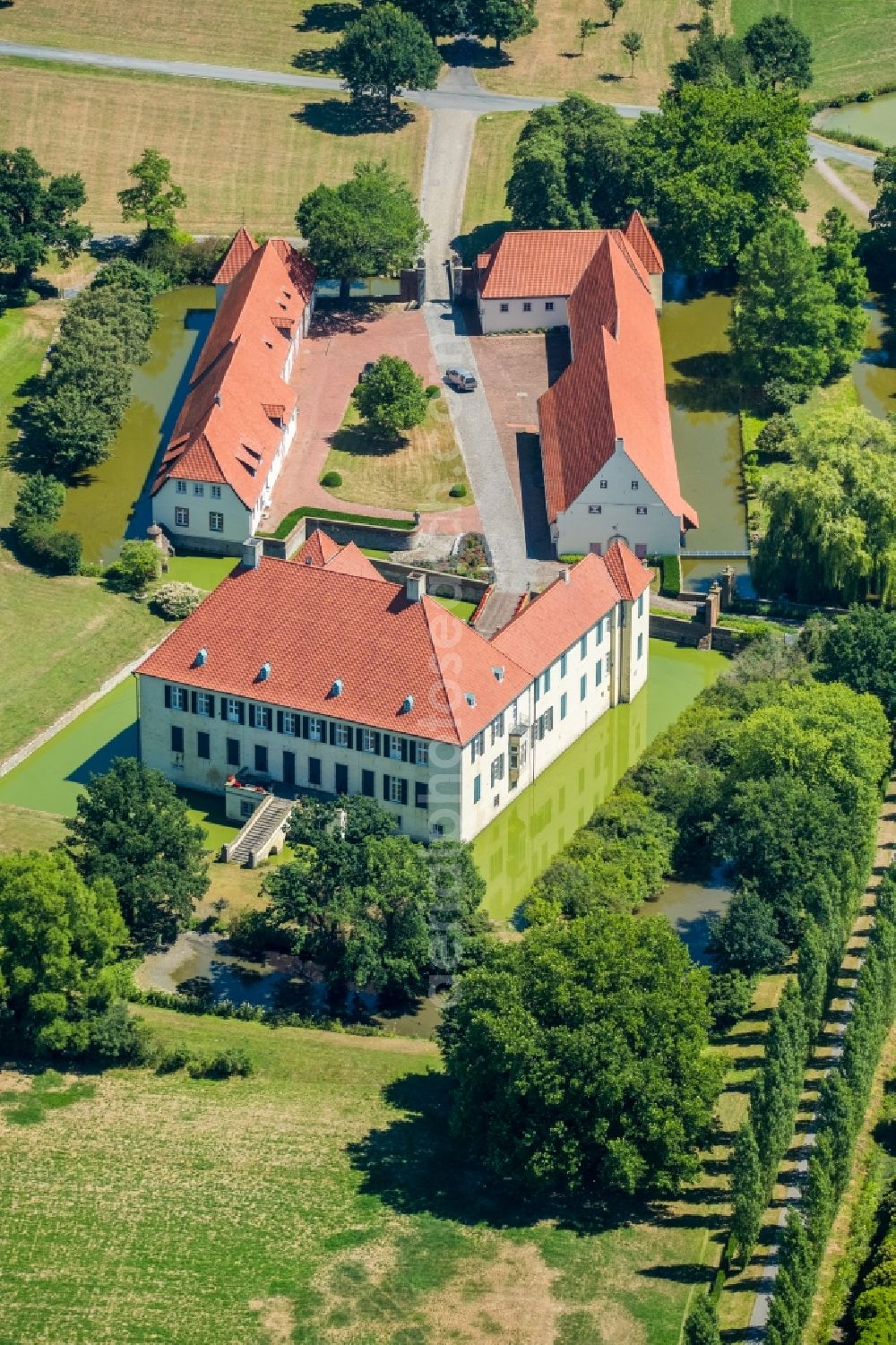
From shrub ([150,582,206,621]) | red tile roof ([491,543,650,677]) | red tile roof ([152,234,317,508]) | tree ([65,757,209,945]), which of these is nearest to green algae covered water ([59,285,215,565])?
red tile roof ([152,234,317,508])

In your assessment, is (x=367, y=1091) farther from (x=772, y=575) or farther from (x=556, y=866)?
(x=772, y=575)

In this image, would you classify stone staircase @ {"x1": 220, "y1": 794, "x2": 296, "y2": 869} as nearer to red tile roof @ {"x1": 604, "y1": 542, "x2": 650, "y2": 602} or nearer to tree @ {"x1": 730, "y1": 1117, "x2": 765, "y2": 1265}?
red tile roof @ {"x1": 604, "y1": 542, "x2": 650, "y2": 602}

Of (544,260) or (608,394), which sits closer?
(608,394)

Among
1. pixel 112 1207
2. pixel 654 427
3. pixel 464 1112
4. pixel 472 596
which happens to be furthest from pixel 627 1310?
pixel 654 427

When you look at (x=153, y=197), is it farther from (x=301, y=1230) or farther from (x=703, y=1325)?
(x=703, y=1325)

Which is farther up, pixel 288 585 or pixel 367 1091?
pixel 288 585

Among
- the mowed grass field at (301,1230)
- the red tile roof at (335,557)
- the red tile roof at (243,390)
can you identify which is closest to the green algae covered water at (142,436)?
the red tile roof at (243,390)

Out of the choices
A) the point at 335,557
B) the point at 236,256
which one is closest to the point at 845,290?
the point at 236,256
